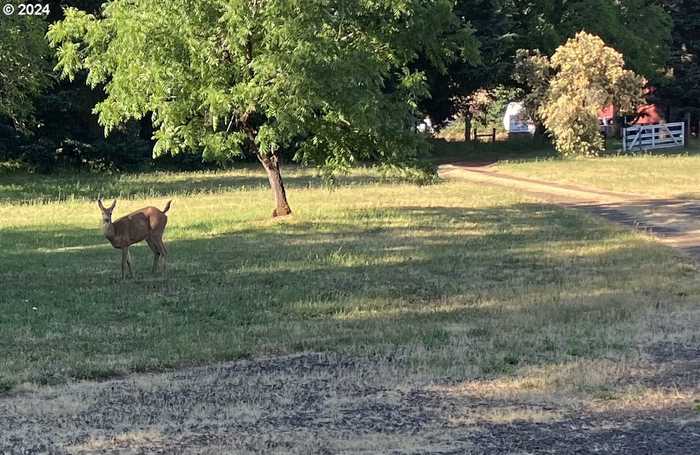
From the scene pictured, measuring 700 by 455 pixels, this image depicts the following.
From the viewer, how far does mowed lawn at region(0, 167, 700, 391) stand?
8.24 m

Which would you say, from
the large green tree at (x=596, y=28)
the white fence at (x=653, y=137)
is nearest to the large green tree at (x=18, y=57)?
the large green tree at (x=596, y=28)

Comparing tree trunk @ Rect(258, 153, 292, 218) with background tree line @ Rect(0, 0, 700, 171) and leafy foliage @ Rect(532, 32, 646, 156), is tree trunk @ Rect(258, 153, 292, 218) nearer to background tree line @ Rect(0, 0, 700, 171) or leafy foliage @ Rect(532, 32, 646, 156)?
background tree line @ Rect(0, 0, 700, 171)

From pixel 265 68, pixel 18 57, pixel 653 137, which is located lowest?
pixel 653 137

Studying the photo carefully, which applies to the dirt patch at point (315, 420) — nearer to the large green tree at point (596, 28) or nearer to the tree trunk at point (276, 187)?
the tree trunk at point (276, 187)

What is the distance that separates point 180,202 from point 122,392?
17568 millimetres

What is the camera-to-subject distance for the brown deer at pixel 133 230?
12422 mm

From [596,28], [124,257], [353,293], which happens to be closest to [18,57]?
[124,257]

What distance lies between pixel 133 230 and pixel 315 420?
7317 mm

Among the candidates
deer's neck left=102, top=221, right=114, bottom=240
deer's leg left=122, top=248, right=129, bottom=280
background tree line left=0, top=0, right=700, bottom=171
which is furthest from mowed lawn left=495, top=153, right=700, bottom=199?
deer's neck left=102, top=221, right=114, bottom=240

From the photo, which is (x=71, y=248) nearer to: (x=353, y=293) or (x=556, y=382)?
(x=353, y=293)

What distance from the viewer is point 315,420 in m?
6.13

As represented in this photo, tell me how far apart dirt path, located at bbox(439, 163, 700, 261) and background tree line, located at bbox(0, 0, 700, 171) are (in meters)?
4.64

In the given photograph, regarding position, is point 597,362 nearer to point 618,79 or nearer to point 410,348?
point 410,348

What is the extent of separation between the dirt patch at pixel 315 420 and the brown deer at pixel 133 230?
5233 millimetres
